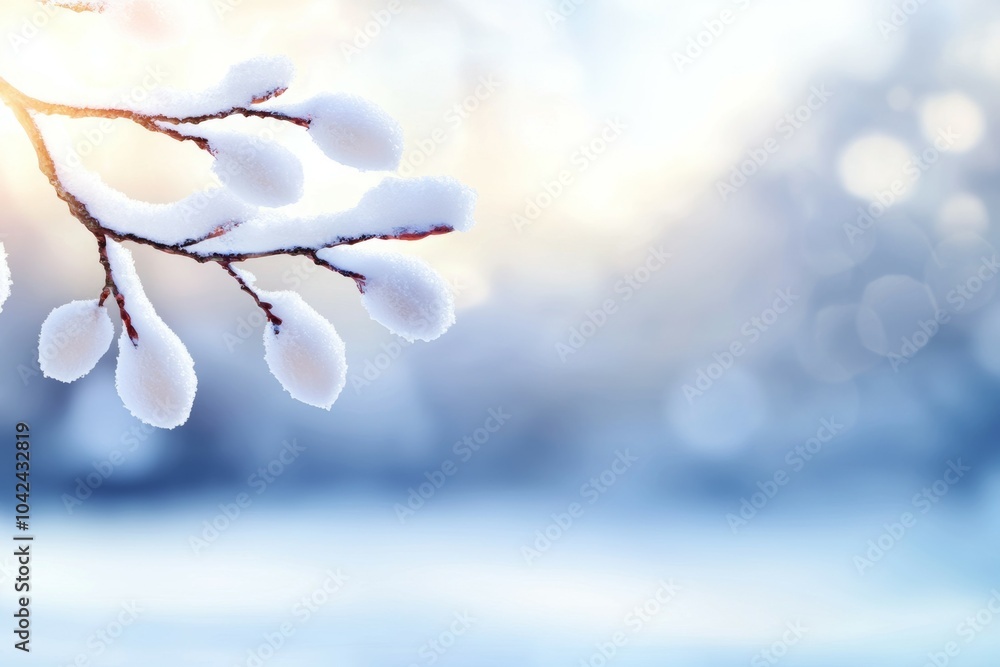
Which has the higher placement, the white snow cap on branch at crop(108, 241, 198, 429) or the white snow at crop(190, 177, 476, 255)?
the white snow at crop(190, 177, 476, 255)

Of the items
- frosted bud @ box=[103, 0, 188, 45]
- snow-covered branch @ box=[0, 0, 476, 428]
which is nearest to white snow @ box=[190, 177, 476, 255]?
snow-covered branch @ box=[0, 0, 476, 428]

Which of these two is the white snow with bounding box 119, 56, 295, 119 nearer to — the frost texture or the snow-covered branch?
the snow-covered branch

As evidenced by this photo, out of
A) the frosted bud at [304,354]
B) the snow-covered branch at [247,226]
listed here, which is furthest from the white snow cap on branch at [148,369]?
the frosted bud at [304,354]

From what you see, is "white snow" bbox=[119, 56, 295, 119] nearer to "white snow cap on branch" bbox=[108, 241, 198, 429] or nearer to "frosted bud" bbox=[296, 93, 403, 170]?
"frosted bud" bbox=[296, 93, 403, 170]

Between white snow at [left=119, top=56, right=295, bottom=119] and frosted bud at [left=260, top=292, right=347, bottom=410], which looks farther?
frosted bud at [left=260, top=292, right=347, bottom=410]

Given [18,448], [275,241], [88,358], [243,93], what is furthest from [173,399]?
[18,448]

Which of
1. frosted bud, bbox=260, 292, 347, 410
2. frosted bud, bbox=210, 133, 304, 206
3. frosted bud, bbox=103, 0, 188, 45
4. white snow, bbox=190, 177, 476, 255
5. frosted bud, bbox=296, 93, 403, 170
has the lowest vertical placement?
frosted bud, bbox=260, 292, 347, 410
